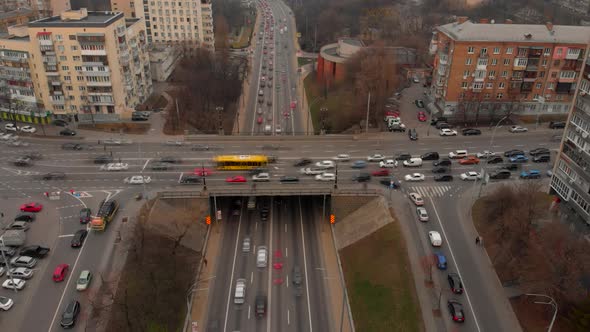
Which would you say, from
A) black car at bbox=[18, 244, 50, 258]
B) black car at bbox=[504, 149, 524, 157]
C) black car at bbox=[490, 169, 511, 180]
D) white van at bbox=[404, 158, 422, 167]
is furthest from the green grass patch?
black car at bbox=[18, 244, 50, 258]

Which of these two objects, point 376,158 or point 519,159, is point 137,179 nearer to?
point 376,158

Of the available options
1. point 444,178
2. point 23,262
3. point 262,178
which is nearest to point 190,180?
point 262,178

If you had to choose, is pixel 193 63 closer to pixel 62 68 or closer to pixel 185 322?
pixel 62 68

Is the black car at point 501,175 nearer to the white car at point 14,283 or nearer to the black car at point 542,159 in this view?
the black car at point 542,159

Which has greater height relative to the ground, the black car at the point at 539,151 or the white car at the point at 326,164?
the black car at the point at 539,151

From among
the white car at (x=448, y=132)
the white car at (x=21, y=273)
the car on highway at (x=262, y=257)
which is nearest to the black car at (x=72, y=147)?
the white car at (x=21, y=273)

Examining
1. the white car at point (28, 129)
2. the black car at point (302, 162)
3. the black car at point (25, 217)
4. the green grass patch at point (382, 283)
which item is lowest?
the green grass patch at point (382, 283)
